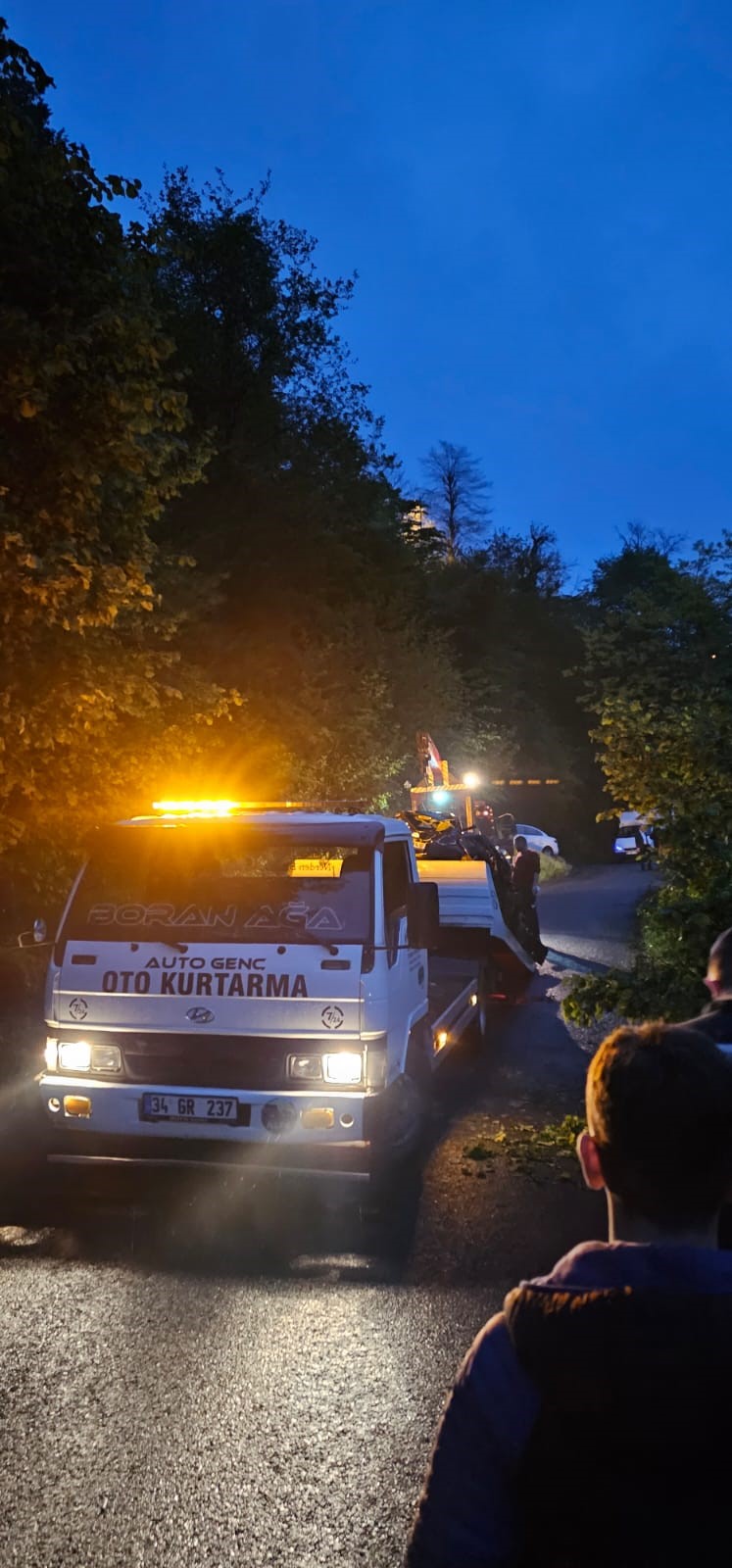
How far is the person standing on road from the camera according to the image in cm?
1501

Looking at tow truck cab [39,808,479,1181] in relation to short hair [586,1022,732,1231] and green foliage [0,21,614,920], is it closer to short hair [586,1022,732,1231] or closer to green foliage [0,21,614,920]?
green foliage [0,21,614,920]

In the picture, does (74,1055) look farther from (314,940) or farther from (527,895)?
(527,895)

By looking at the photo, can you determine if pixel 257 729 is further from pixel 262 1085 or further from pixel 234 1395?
pixel 234 1395

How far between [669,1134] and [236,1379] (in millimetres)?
3238

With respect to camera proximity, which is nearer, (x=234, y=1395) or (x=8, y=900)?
(x=234, y=1395)

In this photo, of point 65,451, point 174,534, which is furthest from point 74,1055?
point 174,534

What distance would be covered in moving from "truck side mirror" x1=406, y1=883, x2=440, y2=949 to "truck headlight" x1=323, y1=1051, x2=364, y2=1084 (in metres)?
→ 0.99

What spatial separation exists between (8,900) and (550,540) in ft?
218

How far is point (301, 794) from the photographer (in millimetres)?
21609

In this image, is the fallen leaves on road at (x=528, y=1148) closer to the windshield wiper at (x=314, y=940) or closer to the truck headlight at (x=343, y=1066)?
the truck headlight at (x=343, y=1066)

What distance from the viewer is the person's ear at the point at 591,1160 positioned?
1.76 m

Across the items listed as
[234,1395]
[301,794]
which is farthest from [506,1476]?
[301,794]

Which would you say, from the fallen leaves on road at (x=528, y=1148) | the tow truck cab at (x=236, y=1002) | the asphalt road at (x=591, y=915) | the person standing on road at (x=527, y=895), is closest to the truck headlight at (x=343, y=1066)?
the tow truck cab at (x=236, y=1002)

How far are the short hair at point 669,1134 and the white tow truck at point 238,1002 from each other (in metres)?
4.34
